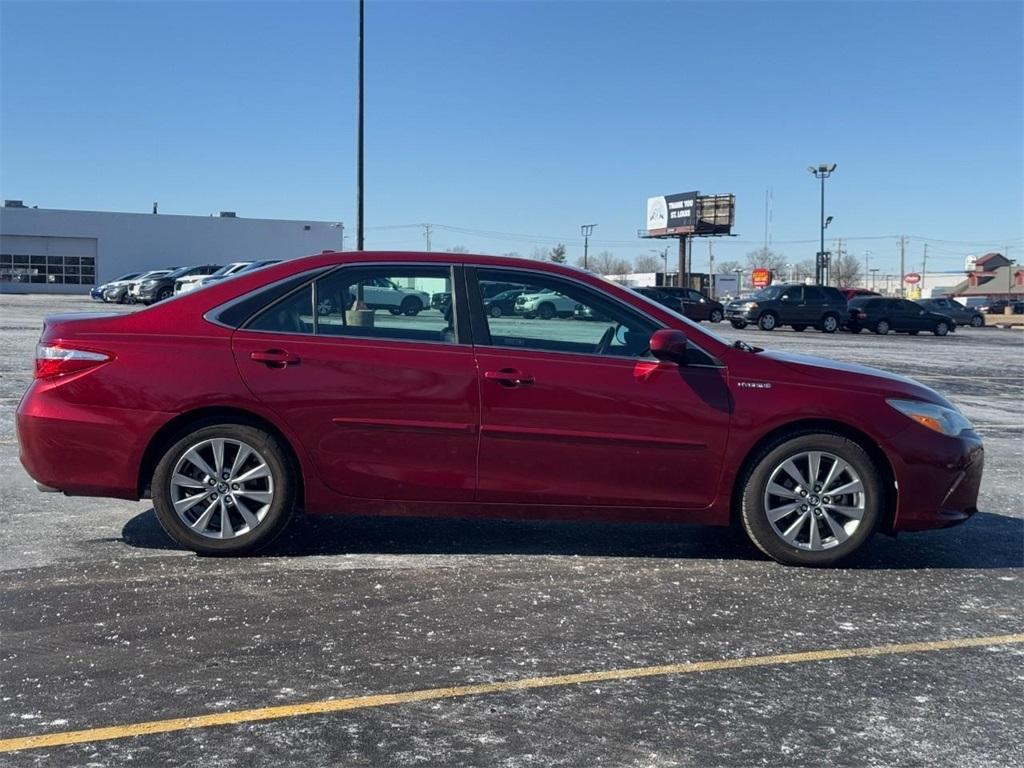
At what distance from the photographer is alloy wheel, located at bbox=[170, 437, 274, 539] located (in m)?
5.16

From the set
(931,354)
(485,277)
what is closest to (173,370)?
(485,277)

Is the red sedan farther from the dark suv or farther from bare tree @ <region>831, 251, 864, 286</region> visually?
bare tree @ <region>831, 251, 864, 286</region>

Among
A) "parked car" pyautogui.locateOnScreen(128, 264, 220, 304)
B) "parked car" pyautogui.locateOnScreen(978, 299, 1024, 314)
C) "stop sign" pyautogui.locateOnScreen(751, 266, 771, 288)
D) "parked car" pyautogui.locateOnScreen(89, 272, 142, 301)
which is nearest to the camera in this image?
"parked car" pyautogui.locateOnScreen(128, 264, 220, 304)

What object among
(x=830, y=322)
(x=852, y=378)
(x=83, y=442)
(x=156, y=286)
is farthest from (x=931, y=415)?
(x=156, y=286)

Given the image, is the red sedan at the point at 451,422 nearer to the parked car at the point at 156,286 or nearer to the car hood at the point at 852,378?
the car hood at the point at 852,378

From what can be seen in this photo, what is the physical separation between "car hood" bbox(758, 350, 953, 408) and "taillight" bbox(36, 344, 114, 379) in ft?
11.4

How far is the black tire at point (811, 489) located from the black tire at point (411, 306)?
193 cm

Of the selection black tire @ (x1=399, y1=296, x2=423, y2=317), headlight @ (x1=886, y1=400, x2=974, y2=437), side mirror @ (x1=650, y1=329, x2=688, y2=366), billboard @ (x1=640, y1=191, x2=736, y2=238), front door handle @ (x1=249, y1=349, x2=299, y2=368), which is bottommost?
headlight @ (x1=886, y1=400, x2=974, y2=437)

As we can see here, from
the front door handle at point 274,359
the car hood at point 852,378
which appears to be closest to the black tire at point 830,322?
the car hood at point 852,378

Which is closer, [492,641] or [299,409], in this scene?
[492,641]

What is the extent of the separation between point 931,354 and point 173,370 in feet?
75.5

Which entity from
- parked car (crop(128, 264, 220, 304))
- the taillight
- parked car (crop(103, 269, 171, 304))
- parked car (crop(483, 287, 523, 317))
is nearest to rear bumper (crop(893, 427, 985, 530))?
parked car (crop(483, 287, 523, 317))

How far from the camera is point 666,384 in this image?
525 cm

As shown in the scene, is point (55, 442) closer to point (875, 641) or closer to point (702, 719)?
point (702, 719)
